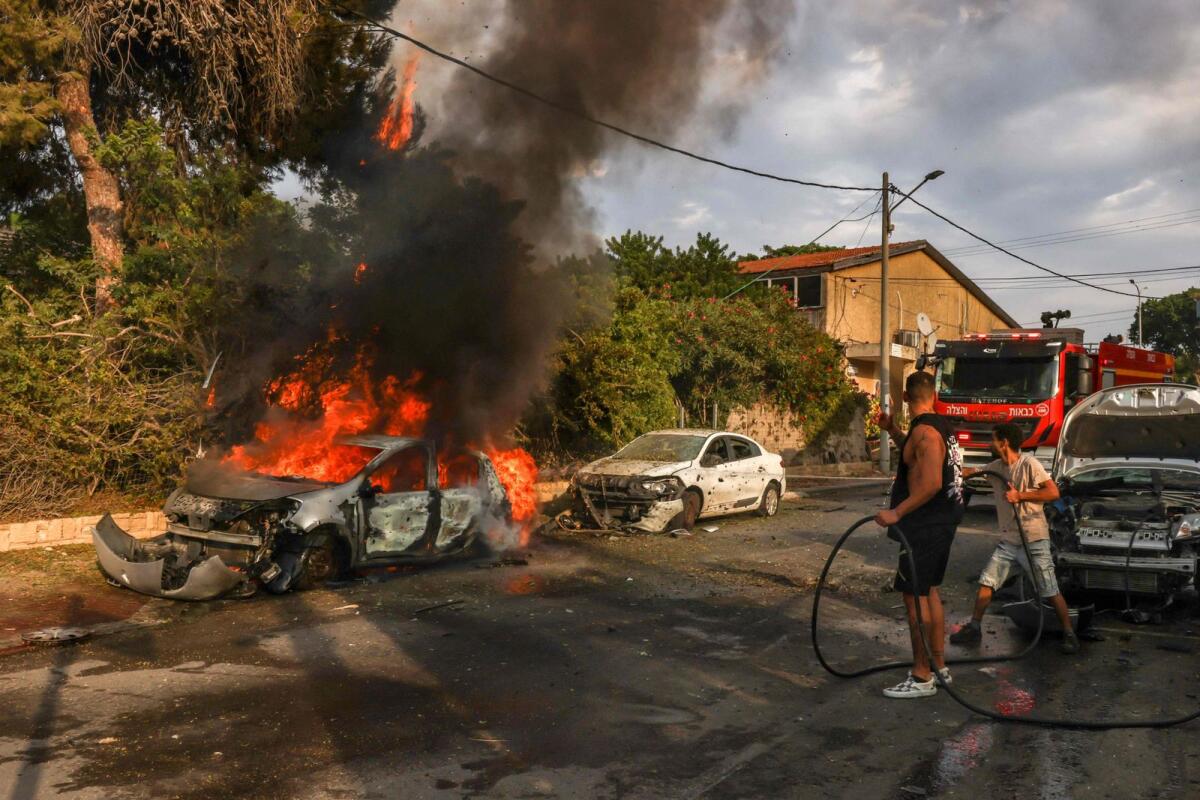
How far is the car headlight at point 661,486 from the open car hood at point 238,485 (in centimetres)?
487

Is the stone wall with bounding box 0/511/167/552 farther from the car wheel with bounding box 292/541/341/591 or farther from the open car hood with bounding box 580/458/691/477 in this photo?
the open car hood with bounding box 580/458/691/477

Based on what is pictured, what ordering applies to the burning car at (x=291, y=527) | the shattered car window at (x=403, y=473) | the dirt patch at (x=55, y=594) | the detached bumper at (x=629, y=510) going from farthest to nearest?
the detached bumper at (x=629, y=510) < the shattered car window at (x=403, y=473) < the burning car at (x=291, y=527) < the dirt patch at (x=55, y=594)

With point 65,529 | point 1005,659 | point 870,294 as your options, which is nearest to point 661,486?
point 1005,659

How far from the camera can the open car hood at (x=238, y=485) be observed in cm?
883

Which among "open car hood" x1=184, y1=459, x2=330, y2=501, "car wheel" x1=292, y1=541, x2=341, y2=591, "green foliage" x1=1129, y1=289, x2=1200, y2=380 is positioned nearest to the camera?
"open car hood" x1=184, y1=459, x2=330, y2=501

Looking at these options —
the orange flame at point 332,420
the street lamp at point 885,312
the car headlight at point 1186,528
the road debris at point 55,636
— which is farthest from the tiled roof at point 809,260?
the road debris at point 55,636

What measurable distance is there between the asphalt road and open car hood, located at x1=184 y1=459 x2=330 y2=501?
992mm

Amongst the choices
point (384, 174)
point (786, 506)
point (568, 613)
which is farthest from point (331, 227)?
point (786, 506)

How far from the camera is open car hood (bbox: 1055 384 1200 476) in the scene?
10000 mm

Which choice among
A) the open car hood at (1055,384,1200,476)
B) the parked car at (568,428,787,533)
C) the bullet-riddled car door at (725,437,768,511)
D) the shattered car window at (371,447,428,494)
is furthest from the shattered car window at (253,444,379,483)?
the open car hood at (1055,384,1200,476)

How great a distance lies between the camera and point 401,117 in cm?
1445

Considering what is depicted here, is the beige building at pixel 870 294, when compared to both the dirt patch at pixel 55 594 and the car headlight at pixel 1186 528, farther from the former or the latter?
the dirt patch at pixel 55 594

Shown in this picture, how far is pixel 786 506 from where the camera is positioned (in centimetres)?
1722

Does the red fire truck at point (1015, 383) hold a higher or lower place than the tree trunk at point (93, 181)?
lower
